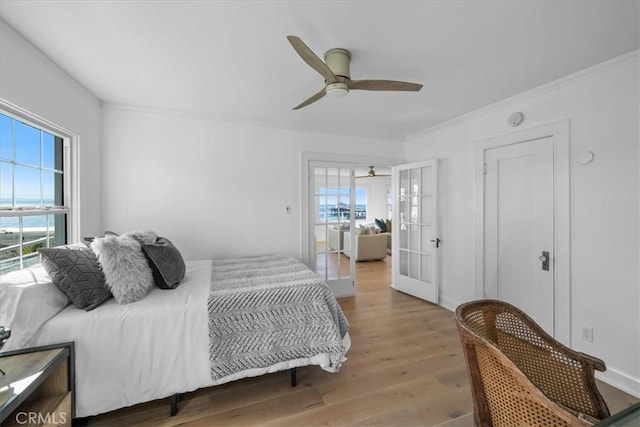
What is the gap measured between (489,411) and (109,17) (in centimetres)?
291

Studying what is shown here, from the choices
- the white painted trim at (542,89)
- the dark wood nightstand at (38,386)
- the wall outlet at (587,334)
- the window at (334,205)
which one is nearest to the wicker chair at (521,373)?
the wall outlet at (587,334)

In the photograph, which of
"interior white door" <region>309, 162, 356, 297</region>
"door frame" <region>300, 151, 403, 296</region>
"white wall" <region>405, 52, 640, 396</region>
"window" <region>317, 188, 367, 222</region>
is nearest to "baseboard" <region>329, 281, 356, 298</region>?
"interior white door" <region>309, 162, 356, 297</region>

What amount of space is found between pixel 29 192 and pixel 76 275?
3.01 feet

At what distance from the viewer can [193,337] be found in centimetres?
169

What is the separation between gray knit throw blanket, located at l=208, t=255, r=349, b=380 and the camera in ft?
5.74

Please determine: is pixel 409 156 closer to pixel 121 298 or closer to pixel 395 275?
pixel 395 275

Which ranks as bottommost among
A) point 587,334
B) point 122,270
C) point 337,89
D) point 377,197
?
point 587,334

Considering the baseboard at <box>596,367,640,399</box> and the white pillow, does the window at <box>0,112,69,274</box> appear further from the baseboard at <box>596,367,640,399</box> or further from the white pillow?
the baseboard at <box>596,367,640,399</box>

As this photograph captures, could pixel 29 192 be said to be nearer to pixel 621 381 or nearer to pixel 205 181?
pixel 205 181

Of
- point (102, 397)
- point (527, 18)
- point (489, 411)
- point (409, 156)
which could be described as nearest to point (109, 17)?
point (102, 397)

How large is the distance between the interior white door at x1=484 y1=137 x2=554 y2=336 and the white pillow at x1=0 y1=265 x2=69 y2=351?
3.75 m

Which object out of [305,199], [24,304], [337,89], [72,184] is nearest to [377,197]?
[305,199]

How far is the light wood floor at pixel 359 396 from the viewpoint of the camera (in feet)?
5.48

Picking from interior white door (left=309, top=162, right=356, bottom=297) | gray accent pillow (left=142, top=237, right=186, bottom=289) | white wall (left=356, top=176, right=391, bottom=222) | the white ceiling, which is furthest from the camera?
white wall (left=356, top=176, right=391, bottom=222)
